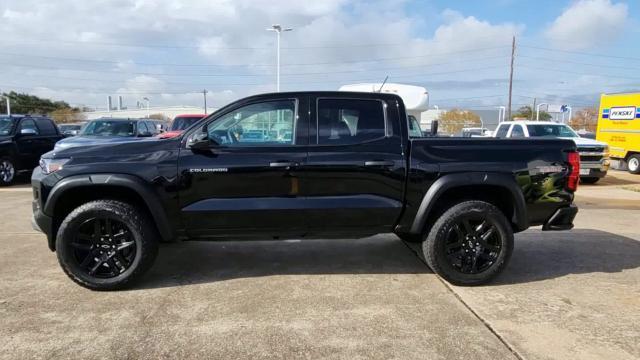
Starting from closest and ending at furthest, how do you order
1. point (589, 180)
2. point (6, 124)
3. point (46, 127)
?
1. point (6, 124)
2. point (46, 127)
3. point (589, 180)

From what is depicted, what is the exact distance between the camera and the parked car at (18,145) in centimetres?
1148

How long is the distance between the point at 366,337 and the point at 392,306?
0.65 meters

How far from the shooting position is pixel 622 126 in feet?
53.6

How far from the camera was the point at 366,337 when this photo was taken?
11.3 feet

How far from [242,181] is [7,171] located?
10.1m

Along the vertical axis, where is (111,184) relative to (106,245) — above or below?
above

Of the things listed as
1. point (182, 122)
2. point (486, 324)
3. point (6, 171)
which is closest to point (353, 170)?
point (486, 324)

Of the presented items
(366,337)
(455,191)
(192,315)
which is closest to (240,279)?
(192,315)

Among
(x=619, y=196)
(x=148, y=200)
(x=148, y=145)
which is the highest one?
(x=148, y=145)

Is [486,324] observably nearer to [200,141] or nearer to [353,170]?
[353,170]

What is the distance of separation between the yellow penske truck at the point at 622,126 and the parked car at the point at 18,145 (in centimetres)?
1788

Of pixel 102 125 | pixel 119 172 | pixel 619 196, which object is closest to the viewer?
pixel 119 172

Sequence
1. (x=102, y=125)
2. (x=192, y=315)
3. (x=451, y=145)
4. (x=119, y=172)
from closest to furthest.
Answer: (x=192, y=315) < (x=119, y=172) < (x=451, y=145) < (x=102, y=125)

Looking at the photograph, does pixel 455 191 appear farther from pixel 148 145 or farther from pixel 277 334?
pixel 148 145
